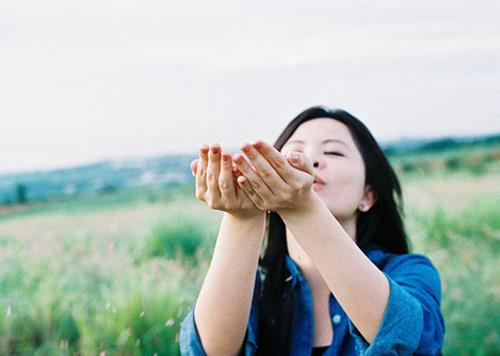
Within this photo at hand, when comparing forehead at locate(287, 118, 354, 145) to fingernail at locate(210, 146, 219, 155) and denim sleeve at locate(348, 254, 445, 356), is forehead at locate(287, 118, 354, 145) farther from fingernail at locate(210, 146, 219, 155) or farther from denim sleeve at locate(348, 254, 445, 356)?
fingernail at locate(210, 146, 219, 155)

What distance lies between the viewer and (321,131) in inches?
45.5

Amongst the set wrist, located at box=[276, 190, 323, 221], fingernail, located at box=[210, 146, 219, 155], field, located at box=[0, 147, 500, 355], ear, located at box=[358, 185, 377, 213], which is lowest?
field, located at box=[0, 147, 500, 355]

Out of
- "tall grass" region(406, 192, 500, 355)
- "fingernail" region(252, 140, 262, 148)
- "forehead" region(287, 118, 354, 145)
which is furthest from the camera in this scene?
"tall grass" region(406, 192, 500, 355)

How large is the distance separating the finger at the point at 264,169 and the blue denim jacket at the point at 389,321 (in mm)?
243

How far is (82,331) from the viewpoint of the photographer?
1.43 m

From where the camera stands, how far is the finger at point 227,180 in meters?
0.80

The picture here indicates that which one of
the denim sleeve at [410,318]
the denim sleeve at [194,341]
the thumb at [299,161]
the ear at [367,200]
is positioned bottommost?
the denim sleeve at [194,341]

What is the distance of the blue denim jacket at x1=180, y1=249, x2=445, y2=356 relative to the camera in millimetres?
912

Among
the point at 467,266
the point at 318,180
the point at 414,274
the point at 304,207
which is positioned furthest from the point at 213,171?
the point at 467,266

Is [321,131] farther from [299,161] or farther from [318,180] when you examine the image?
[299,161]

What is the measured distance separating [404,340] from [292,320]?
255mm

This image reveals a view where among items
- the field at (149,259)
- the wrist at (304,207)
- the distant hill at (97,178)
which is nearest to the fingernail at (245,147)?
the wrist at (304,207)

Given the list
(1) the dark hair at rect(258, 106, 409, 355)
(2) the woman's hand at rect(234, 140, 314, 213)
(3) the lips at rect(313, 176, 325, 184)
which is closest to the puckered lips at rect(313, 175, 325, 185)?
(3) the lips at rect(313, 176, 325, 184)

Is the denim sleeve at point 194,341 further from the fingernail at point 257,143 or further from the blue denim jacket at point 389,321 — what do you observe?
the fingernail at point 257,143
